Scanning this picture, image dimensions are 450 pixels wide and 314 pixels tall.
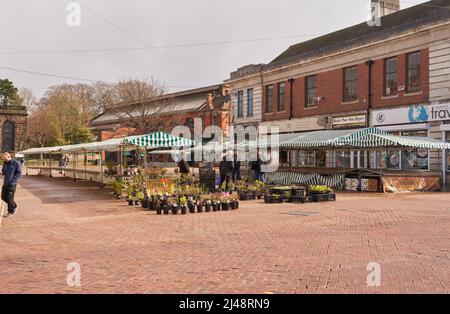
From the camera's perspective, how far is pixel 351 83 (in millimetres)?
30594

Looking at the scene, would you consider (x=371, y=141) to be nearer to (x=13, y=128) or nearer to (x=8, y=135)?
(x=13, y=128)

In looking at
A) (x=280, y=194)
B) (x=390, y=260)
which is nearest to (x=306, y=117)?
(x=280, y=194)

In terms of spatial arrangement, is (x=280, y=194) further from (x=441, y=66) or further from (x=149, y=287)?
(x=441, y=66)

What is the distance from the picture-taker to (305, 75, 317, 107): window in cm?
3373

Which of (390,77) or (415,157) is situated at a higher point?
(390,77)

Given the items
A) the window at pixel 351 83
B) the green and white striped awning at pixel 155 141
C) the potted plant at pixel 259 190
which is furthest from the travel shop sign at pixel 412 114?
the green and white striped awning at pixel 155 141

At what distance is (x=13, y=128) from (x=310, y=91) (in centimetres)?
6300

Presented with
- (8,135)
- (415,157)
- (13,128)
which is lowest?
(415,157)

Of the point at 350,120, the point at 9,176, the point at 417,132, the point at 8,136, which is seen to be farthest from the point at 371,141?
the point at 8,136

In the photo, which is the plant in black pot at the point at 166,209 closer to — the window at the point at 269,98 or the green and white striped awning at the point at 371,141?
the green and white striped awning at the point at 371,141

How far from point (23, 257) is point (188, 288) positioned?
3.46 m

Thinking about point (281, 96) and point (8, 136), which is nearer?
point (281, 96)

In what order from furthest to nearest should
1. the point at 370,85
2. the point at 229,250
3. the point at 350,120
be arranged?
the point at 350,120 < the point at 370,85 < the point at 229,250

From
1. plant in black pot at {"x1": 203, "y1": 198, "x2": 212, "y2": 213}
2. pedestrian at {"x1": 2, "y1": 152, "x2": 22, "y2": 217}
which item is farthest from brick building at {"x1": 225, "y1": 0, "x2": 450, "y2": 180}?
pedestrian at {"x1": 2, "y1": 152, "x2": 22, "y2": 217}
